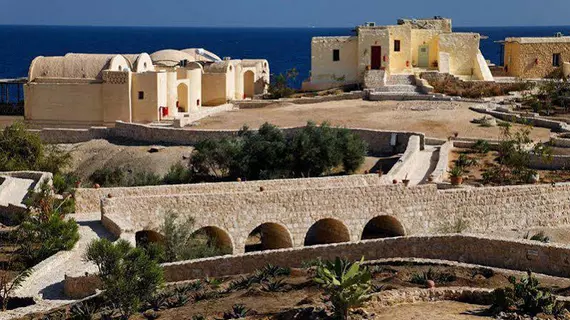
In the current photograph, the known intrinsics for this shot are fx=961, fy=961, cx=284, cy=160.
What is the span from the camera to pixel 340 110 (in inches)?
1624

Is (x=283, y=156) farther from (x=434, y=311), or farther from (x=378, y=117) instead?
(x=434, y=311)

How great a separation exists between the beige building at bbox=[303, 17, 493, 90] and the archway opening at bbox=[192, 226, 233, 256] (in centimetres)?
2458

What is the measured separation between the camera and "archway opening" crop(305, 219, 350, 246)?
23.9m

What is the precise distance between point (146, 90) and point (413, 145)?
1288cm

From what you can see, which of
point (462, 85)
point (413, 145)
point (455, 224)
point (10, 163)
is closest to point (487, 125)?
point (413, 145)

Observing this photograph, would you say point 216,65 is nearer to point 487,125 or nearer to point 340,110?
point 340,110

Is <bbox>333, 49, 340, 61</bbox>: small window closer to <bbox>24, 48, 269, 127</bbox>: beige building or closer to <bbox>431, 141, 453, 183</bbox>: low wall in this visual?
<bbox>24, 48, 269, 127</bbox>: beige building

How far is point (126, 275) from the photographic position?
15922 millimetres

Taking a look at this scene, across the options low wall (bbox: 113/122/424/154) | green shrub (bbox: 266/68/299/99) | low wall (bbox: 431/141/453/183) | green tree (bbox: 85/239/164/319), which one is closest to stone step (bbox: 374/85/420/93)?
green shrub (bbox: 266/68/299/99)

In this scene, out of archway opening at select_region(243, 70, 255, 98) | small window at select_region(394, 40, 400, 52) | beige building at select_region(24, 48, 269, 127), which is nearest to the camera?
beige building at select_region(24, 48, 269, 127)

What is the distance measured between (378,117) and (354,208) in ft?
51.6

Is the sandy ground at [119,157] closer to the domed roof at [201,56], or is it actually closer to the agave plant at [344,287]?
the domed roof at [201,56]

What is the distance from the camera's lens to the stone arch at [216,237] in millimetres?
22625

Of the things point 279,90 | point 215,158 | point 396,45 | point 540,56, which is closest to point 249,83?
point 279,90
